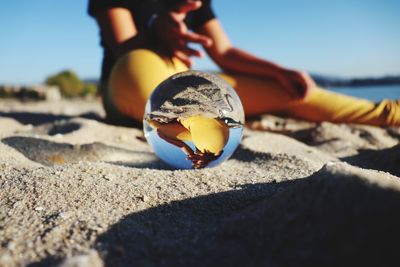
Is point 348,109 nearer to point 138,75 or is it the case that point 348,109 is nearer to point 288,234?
point 138,75

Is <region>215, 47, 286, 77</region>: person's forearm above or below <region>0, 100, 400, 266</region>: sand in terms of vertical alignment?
above

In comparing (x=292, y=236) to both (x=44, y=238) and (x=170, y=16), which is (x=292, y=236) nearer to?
(x=44, y=238)

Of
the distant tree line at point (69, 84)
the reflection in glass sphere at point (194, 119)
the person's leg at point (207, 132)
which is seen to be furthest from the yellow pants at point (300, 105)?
the distant tree line at point (69, 84)

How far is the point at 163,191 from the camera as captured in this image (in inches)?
61.3

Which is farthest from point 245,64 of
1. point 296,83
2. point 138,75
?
point 138,75

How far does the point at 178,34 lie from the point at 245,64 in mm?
1210

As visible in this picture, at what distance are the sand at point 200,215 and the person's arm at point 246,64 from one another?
1690 millimetres

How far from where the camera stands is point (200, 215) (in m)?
1.35

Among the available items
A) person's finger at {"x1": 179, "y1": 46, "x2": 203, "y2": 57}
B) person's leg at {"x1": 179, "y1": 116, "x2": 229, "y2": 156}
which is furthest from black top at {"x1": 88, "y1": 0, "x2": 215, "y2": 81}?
person's leg at {"x1": 179, "y1": 116, "x2": 229, "y2": 156}

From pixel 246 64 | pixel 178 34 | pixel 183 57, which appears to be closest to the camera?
pixel 178 34

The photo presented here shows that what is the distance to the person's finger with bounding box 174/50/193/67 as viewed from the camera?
3.06 metres

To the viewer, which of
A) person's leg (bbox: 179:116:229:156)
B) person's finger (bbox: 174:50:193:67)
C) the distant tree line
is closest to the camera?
person's leg (bbox: 179:116:229:156)

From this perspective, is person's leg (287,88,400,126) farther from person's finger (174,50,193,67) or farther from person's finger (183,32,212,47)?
person's finger (183,32,212,47)

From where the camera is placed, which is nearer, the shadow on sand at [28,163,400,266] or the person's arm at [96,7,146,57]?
the shadow on sand at [28,163,400,266]
